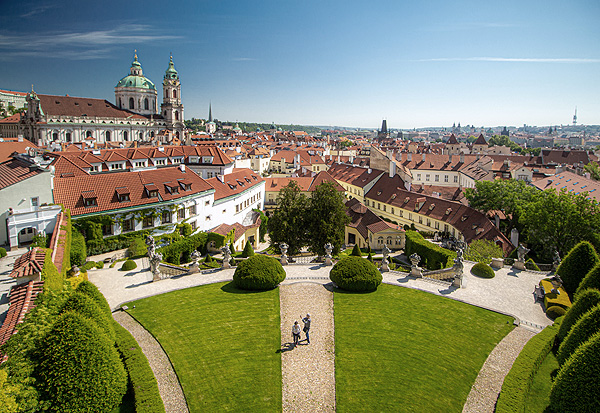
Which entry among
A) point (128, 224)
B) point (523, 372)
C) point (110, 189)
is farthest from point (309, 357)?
point (110, 189)

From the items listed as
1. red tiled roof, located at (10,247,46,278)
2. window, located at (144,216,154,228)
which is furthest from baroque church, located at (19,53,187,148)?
red tiled roof, located at (10,247,46,278)

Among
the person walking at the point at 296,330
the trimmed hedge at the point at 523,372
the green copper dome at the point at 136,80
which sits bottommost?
the trimmed hedge at the point at 523,372

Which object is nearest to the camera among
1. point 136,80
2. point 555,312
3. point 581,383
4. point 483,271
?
point 581,383

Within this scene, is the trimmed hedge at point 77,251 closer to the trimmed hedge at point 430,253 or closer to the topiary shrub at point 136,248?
the topiary shrub at point 136,248

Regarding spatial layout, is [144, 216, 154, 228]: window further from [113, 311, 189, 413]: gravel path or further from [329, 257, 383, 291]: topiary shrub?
[329, 257, 383, 291]: topiary shrub

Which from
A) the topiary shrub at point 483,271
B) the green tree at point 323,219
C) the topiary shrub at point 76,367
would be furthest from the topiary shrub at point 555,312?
the topiary shrub at point 76,367

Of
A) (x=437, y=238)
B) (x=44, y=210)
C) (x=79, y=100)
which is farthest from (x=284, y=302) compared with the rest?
(x=79, y=100)

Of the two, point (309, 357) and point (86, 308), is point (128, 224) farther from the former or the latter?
point (309, 357)
